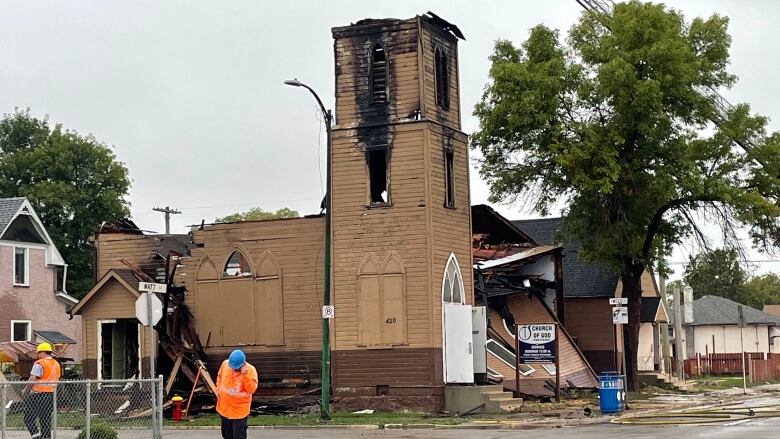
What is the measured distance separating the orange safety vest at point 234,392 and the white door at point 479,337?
17.0m

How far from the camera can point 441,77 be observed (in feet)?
111

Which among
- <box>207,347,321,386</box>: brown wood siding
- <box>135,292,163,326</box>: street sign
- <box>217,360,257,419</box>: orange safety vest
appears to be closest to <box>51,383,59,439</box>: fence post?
<box>217,360,257,419</box>: orange safety vest

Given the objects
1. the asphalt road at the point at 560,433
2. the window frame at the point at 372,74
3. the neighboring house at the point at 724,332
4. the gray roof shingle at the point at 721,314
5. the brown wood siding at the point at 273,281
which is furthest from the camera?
the neighboring house at the point at 724,332

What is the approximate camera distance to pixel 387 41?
107 ft

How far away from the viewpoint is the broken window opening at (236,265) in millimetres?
34969

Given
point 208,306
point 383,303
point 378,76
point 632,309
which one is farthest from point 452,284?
point 632,309

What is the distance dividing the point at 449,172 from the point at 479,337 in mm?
4746

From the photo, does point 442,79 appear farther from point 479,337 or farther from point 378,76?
point 479,337

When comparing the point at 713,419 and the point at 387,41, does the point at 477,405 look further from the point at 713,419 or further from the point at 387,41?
the point at 387,41

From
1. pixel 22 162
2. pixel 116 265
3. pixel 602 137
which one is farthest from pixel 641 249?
pixel 22 162

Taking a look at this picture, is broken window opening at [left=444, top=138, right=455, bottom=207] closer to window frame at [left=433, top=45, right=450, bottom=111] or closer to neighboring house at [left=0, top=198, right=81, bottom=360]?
window frame at [left=433, top=45, right=450, bottom=111]

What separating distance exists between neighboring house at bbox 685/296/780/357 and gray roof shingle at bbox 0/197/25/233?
145ft

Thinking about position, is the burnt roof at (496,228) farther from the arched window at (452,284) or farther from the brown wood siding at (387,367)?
the brown wood siding at (387,367)

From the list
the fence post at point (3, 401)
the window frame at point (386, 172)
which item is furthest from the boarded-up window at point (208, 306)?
the fence post at point (3, 401)
